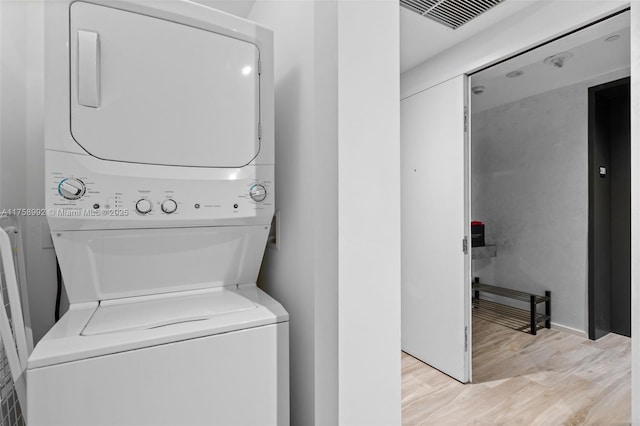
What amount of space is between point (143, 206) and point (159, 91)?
357mm

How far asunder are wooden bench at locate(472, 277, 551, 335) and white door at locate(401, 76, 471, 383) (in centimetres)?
138

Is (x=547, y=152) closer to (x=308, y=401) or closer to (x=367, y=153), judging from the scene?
(x=367, y=153)

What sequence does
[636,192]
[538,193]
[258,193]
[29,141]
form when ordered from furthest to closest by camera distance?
[538,193], [636,192], [29,141], [258,193]

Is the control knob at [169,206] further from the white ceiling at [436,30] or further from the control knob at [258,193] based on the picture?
the white ceiling at [436,30]

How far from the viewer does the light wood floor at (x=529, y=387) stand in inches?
78.8

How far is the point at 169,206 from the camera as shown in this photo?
3.44 ft

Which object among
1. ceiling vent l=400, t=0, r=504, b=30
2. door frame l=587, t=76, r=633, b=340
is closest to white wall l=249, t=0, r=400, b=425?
ceiling vent l=400, t=0, r=504, b=30

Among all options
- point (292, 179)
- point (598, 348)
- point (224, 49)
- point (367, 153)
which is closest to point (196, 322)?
point (292, 179)

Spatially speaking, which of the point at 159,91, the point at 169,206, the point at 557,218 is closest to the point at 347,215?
the point at 169,206

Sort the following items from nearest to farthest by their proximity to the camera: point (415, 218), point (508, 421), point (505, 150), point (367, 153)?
point (367, 153) → point (508, 421) → point (415, 218) → point (505, 150)

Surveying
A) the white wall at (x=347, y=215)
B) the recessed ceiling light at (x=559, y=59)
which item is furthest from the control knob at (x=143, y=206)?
the recessed ceiling light at (x=559, y=59)

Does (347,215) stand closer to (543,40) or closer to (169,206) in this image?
(169,206)

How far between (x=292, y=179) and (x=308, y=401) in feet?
2.45

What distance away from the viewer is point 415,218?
2809mm
